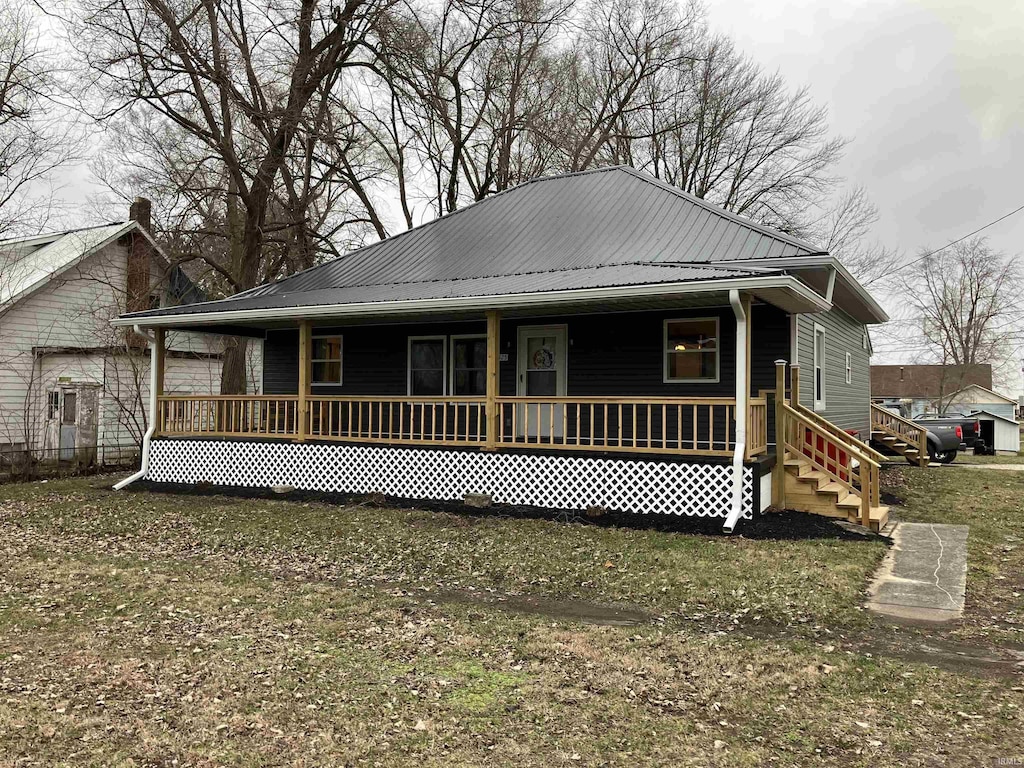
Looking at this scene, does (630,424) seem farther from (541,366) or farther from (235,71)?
(235,71)

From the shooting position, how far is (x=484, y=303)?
1069cm

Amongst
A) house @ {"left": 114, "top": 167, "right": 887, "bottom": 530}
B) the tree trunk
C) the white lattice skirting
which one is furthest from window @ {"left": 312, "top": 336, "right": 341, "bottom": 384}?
the tree trunk

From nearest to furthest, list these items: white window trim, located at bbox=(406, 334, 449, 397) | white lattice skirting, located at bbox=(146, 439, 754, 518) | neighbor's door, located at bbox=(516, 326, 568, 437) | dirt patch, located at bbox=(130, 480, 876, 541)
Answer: dirt patch, located at bbox=(130, 480, 876, 541)
white lattice skirting, located at bbox=(146, 439, 754, 518)
neighbor's door, located at bbox=(516, 326, 568, 437)
white window trim, located at bbox=(406, 334, 449, 397)

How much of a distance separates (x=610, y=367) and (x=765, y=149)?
60.3 feet

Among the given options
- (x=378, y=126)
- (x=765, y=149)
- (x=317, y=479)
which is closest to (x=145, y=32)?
(x=378, y=126)

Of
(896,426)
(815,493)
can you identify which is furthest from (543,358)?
(896,426)

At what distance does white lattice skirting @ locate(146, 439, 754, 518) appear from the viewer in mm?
9719

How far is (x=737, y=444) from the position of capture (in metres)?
9.30

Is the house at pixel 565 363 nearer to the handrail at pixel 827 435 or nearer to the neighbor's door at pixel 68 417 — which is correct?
the handrail at pixel 827 435

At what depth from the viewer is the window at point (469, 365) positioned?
46.3 ft

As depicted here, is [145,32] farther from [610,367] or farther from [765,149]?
[765,149]

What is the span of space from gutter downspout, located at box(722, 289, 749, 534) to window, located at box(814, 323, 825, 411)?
5.12 metres

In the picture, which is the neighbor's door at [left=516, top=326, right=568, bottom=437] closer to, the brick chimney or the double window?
the double window

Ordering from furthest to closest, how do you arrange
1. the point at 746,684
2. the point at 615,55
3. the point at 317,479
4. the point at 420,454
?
the point at 615,55 → the point at 317,479 → the point at 420,454 → the point at 746,684
